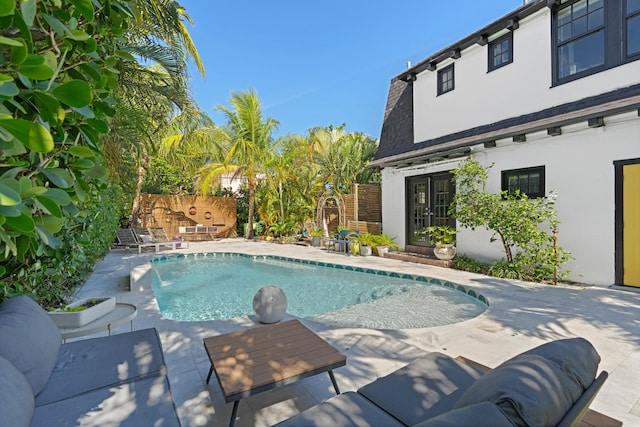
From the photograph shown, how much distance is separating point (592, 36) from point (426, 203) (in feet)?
19.2

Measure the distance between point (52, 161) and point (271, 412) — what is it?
7.85 ft

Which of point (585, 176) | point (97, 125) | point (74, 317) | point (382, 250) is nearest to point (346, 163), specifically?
point (382, 250)

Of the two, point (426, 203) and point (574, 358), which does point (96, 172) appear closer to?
point (574, 358)

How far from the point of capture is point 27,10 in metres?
0.94

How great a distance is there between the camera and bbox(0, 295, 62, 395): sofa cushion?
81.7 inches

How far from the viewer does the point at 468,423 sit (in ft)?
3.49

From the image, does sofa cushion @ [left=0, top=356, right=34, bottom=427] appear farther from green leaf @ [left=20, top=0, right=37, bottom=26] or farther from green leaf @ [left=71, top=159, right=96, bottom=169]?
green leaf @ [left=20, top=0, right=37, bottom=26]

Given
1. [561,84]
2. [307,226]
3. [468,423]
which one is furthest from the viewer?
[307,226]

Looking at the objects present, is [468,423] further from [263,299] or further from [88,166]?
[263,299]

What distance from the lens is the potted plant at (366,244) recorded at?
38.3 ft

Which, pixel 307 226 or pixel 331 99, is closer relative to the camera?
pixel 307 226

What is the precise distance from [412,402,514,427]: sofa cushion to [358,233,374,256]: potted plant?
10.6m

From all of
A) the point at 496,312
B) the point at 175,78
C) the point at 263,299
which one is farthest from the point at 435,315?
the point at 175,78

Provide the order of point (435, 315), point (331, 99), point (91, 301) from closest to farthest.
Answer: point (91, 301) → point (435, 315) → point (331, 99)
